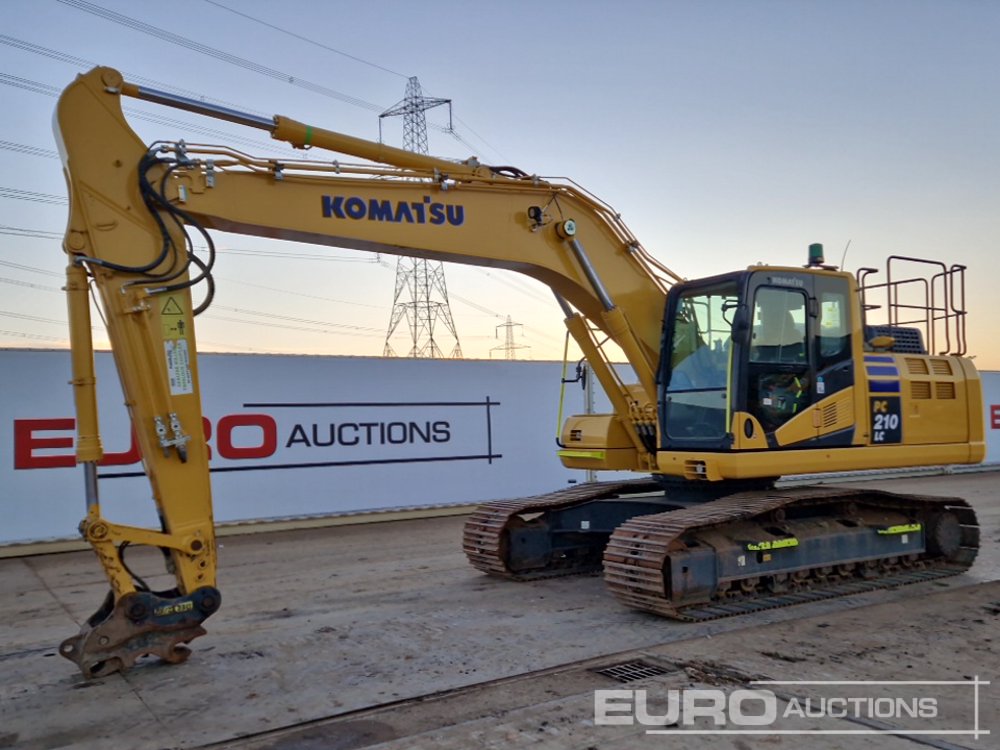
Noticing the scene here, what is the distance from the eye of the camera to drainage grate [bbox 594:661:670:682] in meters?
5.32

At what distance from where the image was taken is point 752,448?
23.6 feet

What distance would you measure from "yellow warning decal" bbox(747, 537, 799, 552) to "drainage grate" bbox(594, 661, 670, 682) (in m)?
2.00

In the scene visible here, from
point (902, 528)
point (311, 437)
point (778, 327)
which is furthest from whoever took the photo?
point (311, 437)

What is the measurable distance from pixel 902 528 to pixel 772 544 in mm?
1905

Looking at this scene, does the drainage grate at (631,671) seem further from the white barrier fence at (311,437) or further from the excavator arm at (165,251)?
the white barrier fence at (311,437)

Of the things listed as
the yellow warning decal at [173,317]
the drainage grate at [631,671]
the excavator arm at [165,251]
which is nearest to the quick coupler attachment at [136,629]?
the excavator arm at [165,251]

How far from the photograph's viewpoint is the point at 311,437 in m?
13.0

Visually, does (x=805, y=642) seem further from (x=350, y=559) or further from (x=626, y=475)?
(x=626, y=475)

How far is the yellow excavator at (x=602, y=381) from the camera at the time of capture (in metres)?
5.57

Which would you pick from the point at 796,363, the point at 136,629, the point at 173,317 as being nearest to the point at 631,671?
the point at 136,629

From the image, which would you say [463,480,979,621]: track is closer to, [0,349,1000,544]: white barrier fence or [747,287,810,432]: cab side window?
[747,287,810,432]: cab side window

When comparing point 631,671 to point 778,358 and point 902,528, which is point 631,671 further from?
point 902,528

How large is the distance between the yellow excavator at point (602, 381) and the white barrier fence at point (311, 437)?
4920 mm

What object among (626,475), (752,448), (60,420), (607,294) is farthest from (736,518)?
(626,475)
